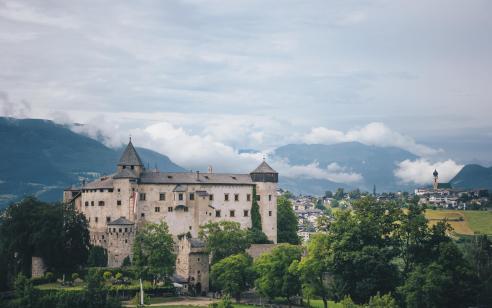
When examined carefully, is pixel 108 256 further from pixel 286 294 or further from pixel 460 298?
pixel 460 298

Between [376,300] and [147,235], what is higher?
[147,235]

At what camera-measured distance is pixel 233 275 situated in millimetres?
95938

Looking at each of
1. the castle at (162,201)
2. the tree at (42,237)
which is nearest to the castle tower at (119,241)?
the castle at (162,201)

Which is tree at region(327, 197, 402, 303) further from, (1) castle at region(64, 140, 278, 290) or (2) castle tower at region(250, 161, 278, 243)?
(2) castle tower at region(250, 161, 278, 243)

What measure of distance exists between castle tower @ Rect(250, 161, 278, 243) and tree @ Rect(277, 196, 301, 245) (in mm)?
4798

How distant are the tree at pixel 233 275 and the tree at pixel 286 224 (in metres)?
25.6

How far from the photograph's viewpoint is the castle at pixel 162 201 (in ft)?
355

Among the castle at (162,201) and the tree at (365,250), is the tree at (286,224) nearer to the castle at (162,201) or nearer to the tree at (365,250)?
the castle at (162,201)

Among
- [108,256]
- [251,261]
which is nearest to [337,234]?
[251,261]

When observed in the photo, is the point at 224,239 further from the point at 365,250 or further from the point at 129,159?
the point at 365,250

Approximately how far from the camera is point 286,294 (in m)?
93.1

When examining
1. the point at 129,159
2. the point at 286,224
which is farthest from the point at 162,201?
the point at 286,224

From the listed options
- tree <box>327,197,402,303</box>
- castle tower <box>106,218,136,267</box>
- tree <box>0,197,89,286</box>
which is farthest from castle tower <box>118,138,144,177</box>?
tree <box>327,197,402,303</box>

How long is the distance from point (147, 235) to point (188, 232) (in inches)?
551
